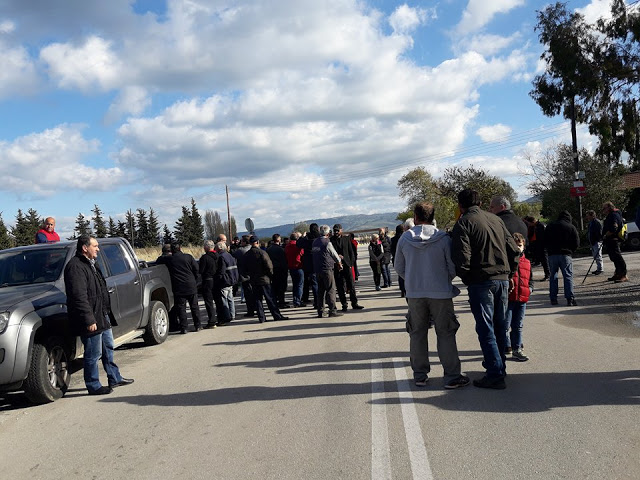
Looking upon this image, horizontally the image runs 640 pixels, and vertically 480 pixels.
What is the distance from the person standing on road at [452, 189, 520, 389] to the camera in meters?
5.57

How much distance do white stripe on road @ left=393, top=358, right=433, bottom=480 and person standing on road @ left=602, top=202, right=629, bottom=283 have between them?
8828mm

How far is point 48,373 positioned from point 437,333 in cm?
Answer: 466

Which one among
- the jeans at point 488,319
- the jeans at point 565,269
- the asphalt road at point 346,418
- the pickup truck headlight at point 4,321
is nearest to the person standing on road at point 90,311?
the asphalt road at point 346,418

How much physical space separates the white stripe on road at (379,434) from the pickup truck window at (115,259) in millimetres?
4700

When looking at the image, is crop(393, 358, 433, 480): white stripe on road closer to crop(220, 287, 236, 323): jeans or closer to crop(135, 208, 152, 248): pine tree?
crop(220, 287, 236, 323): jeans

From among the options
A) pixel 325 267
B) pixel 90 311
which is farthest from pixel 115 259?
pixel 325 267

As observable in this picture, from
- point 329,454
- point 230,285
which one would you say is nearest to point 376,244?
point 230,285

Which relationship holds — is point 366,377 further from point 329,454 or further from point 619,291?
point 619,291

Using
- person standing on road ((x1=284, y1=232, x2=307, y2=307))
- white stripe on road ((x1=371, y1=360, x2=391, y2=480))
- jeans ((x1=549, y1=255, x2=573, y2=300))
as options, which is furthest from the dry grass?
white stripe on road ((x1=371, y1=360, x2=391, y2=480))

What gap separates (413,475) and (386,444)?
22.4 inches

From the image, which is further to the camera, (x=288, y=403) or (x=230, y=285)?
(x=230, y=285)

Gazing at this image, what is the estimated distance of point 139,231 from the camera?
9712cm

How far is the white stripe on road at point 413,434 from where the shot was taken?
3.83m

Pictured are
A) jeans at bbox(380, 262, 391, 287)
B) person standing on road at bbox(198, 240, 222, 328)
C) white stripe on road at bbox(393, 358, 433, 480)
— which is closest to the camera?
white stripe on road at bbox(393, 358, 433, 480)
